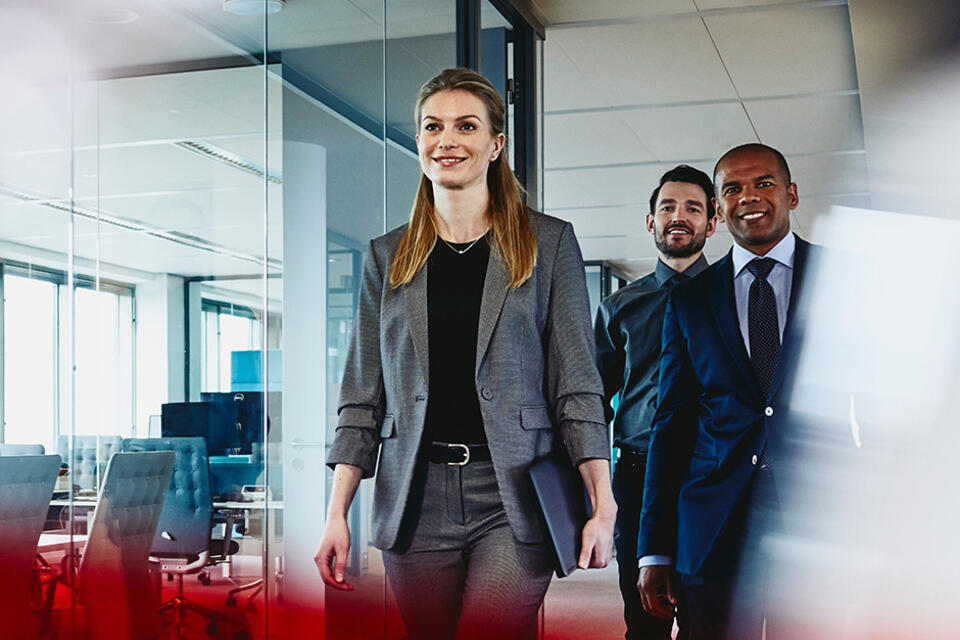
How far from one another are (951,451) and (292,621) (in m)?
4.41

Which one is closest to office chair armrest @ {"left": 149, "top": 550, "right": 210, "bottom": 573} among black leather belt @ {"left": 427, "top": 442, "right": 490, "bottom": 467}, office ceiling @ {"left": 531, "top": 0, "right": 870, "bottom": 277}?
black leather belt @ {"left": 427, "top": 442, "right": 490, "bottom": 467}

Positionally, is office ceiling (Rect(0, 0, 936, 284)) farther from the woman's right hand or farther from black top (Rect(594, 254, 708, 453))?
black top (Rect(594, 254, 708, 453))

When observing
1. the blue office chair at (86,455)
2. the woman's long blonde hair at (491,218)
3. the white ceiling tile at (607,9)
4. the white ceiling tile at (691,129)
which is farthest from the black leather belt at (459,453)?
the white ceiling tile at (691,129)

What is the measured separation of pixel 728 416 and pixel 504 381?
650 millimetres

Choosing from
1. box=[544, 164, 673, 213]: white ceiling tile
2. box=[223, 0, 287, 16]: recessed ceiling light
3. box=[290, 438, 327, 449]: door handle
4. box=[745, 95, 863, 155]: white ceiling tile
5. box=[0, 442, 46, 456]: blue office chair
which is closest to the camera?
box=[0, 442, 46, 456]: blue office chair

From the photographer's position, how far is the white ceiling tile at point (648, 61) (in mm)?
5621

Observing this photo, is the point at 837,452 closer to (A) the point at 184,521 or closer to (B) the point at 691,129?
(A) the point at 184,521

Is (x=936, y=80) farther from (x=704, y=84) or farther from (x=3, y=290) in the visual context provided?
(x=3, y=290)

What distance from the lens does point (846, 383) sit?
7.66 ft

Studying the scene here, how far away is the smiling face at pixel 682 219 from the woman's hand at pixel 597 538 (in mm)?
1815

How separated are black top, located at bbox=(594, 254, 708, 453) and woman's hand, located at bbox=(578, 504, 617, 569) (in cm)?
151

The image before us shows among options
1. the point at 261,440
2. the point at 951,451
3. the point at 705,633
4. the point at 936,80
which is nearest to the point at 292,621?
the point at 261,440

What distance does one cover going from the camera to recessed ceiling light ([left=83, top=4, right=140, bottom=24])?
2.08 m

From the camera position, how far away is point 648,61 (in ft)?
20.0
